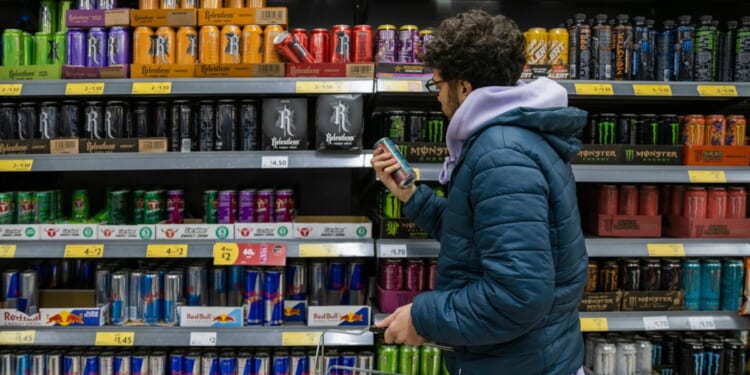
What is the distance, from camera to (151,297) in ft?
7.41

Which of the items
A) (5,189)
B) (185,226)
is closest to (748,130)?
(185,226)

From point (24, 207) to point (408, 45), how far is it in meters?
1.69

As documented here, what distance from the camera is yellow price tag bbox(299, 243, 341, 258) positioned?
221 cm

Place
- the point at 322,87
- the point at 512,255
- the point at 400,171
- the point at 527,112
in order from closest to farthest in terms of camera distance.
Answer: the point at 512,255 < the point at 527,112 < the point at 400,171 < the point at 322,87

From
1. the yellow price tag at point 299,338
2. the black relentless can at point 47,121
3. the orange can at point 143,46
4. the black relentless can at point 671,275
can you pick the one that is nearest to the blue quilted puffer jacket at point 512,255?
the yellow price tag at point 299,338

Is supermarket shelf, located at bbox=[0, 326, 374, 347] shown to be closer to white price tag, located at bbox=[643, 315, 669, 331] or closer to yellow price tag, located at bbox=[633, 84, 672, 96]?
white price tag, located at bbox=[643, 315, 669, 331]

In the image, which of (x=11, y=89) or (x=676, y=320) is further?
(x=676, y=320)

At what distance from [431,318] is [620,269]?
1427 millimetres

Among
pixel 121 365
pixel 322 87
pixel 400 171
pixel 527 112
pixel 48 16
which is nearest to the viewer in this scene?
pixel 527 112

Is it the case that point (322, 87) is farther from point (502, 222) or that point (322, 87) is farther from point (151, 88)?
point (502, 222)

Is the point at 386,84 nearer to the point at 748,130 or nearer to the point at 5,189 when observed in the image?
the point at 5,189

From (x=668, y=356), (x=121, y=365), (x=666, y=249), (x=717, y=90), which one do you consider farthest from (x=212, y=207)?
(x=717, y=90)

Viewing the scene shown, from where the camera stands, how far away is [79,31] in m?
2.27

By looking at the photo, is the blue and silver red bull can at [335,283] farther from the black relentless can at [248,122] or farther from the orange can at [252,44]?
the orange can at [252,44]
